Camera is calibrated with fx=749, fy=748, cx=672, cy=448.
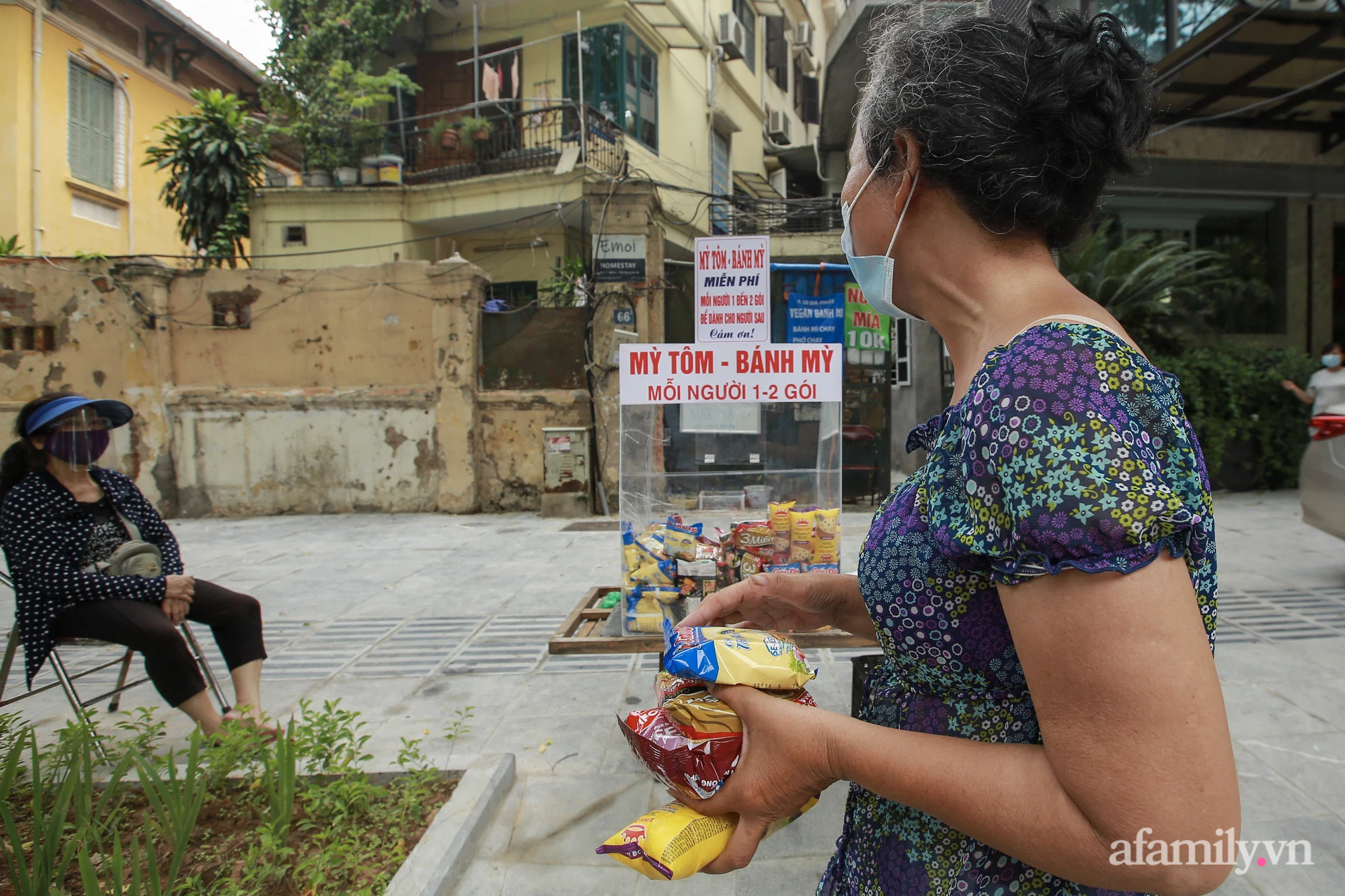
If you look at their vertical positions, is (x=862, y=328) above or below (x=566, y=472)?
above

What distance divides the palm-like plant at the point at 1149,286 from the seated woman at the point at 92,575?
9.69 meters

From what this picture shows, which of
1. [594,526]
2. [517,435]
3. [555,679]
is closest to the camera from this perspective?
[555,679]

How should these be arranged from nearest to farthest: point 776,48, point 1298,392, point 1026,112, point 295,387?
1. point 1026,112
2. point 1298,392
3. point 295,387
4. point 776,48

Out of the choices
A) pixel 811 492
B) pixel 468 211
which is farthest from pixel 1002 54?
pixel 468 211

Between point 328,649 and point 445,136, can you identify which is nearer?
point 328,649

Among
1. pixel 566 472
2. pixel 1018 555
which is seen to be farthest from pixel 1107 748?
pixel 566 472

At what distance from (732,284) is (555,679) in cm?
315

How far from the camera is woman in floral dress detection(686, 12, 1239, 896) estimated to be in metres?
0.70

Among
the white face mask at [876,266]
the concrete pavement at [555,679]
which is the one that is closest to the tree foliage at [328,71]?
the concrete pavement at [555,679]

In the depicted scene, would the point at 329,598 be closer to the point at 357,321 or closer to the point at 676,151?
the point at 357,321

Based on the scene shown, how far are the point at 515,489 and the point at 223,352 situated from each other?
4.22 m

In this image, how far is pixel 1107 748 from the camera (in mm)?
712

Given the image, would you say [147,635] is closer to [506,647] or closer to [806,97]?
[506,647]

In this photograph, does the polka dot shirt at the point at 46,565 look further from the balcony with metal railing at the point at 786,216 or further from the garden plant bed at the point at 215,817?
the balcony with metal railing at the point at 786,216
